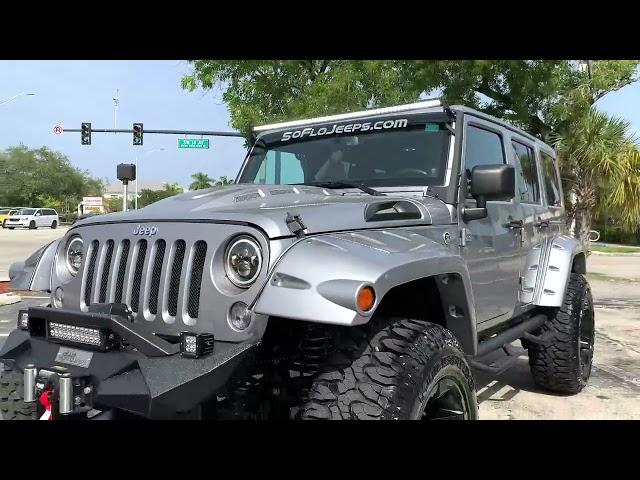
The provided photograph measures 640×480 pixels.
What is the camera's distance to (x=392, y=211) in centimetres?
305

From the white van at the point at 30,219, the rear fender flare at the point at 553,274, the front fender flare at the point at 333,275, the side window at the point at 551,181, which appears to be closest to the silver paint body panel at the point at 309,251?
the front fender flare at the point at 333,275

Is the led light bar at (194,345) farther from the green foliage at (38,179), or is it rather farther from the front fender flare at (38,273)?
the green foliage at (38,179)

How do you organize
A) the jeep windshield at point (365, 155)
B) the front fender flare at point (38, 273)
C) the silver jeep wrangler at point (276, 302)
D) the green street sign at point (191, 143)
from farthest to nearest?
the green street sign at point (191, 143) → the jeep windshield at point (365, 155) → the front fender flare at point (38, 273) → the silver jeep wrangler at point (276, 302)

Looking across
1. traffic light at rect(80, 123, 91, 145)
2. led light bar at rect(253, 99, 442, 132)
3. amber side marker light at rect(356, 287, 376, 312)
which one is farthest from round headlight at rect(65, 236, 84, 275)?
traffic light at rect(80, 123, 91, 145)

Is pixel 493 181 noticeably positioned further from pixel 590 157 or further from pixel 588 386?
pixel 590 157

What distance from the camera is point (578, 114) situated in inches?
565

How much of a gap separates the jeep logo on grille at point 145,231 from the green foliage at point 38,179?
68460mm

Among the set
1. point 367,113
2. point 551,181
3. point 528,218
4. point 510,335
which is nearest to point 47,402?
point 367,113

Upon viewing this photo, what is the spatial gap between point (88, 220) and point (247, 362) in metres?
1.26

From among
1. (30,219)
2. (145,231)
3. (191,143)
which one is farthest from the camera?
(30,219)

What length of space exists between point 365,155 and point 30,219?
146 feet

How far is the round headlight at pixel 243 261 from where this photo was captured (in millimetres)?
2373
